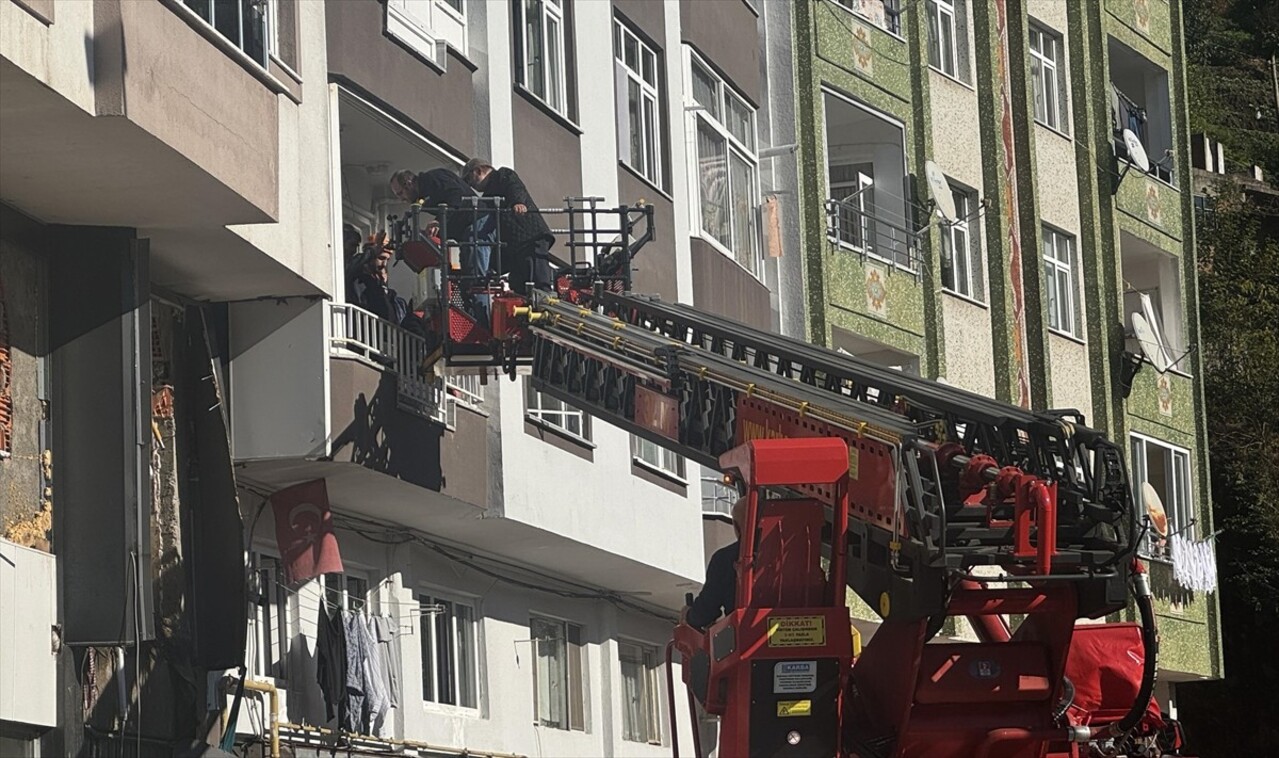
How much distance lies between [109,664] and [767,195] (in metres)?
16.2

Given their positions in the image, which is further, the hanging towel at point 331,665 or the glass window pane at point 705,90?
the glass window pane at point 705,90

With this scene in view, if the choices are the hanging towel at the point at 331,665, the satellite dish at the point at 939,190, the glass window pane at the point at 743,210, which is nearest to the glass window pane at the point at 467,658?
the hanging towel at the point at 331,665

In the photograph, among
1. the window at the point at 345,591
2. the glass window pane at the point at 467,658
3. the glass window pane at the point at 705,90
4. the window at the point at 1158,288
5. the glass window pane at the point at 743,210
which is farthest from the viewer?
the window at the point at 1158,288

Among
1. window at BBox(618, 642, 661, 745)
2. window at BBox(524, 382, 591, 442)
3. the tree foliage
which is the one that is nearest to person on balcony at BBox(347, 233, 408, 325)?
window at BBox(524, 382, 591, 442)

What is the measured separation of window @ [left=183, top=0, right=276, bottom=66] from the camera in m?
14.3

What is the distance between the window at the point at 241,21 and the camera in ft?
47.0

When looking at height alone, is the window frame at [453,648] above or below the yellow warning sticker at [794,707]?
above

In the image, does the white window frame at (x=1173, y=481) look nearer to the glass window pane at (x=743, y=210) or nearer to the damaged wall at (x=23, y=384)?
the glass window pane at (x=743, y=210)

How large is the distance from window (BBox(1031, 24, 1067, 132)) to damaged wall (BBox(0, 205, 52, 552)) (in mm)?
26537

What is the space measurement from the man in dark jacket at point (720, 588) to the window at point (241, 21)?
4684 millimetres

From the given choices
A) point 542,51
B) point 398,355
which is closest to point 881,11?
point 542,51

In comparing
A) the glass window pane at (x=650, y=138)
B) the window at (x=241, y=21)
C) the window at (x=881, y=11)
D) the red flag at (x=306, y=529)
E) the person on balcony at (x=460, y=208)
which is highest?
the window at (x=881, y=11)

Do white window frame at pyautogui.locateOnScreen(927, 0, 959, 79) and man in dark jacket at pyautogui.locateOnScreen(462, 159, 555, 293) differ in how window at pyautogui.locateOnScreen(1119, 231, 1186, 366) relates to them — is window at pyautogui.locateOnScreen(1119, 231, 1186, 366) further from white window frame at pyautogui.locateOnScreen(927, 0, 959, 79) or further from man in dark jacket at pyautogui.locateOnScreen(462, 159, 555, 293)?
man in dark jacket at pyautogui.locateOnScreen(462, 159, 555, 293)

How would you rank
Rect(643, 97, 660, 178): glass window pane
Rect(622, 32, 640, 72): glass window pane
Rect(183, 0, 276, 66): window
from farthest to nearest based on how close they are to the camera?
Rect(643, 97, 660, 178): glass window pane, Rect(622, 32, 640, 72): glass window pane, Rect(183, 0, 276, 66): window
